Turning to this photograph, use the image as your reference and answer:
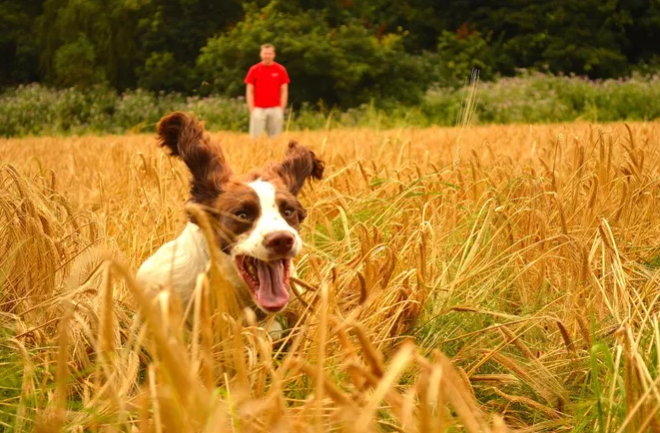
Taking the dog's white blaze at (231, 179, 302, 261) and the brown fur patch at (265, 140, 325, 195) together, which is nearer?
the dog's white blaze at (231, 179, 302, 261)

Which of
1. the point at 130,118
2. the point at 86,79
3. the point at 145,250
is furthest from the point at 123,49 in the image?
the point at 145,250

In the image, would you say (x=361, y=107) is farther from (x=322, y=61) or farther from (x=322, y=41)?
(x=322, y=41)

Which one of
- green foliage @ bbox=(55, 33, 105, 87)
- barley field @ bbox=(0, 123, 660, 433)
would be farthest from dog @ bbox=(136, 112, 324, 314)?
green foliage @ bbox=(55, 33, 105, 87)

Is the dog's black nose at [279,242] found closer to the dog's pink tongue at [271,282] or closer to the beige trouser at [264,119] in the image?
the dog's pink tongue at [271,282]

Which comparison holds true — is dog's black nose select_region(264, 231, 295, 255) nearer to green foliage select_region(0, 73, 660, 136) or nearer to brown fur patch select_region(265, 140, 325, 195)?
brown fur patch select_region(265, 140, 325, 195)

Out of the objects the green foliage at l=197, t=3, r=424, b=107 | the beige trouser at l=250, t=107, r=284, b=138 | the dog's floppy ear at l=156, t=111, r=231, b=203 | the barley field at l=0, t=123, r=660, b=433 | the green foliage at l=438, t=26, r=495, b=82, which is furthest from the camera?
the green foliage at l=438, t=26, r=495, b=82

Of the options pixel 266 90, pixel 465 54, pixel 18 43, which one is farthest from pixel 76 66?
pixel 266 90

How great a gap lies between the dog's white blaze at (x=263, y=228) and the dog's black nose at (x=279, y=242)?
1 centimetres

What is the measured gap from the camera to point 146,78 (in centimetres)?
2395

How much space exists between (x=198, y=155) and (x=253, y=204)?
288 mm

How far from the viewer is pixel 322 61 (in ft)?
70.2

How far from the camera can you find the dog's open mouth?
7.01ft

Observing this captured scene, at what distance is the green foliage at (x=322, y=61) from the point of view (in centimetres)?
2130

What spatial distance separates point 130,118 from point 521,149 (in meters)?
16.6
